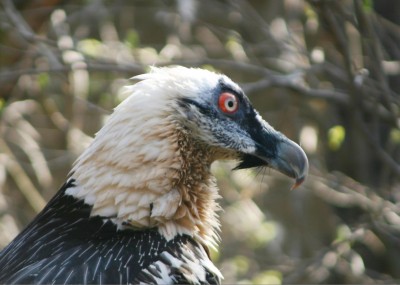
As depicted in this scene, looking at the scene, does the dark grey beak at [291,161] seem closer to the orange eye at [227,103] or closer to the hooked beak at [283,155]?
the hooked beak at [283,155]

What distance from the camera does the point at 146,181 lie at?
371 cm

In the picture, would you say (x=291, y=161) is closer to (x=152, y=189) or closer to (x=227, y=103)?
(x=227, y=103)

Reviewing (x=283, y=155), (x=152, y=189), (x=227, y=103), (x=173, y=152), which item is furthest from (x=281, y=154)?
(x=152, y=189)

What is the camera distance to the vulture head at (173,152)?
3.69m

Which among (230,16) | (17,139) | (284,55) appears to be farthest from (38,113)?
(284,55)

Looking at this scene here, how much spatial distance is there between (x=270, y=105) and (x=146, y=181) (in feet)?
15.2

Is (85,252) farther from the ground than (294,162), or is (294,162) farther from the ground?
(85,252)

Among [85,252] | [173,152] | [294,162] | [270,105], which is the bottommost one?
[270,105]

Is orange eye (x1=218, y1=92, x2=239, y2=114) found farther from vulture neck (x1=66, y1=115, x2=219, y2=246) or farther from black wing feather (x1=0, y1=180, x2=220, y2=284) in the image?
black wing feather (x1=0, y1=180, x2=220, y2=284)

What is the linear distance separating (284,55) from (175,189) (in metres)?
2.39

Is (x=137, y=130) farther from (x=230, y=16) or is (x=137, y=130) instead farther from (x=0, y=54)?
(x=230, y=16)

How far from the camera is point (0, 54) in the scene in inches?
252

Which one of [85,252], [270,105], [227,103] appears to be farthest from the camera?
[270,105]

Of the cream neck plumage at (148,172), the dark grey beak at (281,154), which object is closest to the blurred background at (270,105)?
the dark grey beak at (281,154)
